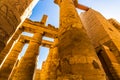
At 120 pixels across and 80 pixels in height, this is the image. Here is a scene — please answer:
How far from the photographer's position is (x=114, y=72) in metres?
6.16

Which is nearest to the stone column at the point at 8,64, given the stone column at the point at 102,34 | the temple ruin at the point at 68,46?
the temple ruin at the point at 68,46

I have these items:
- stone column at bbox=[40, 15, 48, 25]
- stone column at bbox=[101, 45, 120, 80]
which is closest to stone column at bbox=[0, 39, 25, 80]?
stone column at bbox=[40, 15, 48, 25]

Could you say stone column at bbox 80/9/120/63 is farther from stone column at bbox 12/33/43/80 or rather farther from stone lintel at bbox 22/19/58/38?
stone column at bbox 12/33/43/80

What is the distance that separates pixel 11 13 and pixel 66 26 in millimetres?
2949

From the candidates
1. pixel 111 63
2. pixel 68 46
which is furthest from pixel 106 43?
pixel 68 46

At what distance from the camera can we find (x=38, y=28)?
458 inches

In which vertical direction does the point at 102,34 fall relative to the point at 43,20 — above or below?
above

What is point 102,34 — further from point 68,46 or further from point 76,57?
point 76,57

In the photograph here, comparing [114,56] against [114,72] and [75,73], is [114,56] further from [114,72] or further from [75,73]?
[75,73]

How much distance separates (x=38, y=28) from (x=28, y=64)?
13.6 ft

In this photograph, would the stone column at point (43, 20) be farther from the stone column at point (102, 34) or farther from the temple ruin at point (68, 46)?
the stone column at point (102, 34)

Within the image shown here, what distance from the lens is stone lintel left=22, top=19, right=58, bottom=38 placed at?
443 inches

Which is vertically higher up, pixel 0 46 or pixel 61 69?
pixel 0 46

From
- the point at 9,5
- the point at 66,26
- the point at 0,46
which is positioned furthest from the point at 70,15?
the point at 0,46
